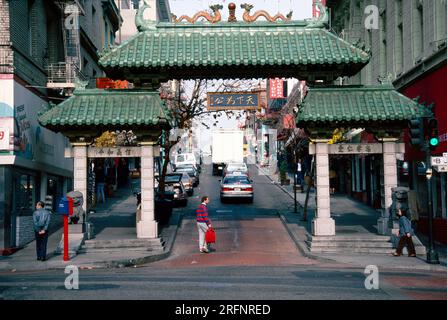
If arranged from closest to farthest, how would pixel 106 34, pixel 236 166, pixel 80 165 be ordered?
1. pixel 80 165
2. pixel 106 34
3. pixel 236 166

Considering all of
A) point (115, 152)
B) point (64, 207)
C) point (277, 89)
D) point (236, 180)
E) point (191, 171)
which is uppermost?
point (277, 89)

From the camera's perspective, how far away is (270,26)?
22016 mm

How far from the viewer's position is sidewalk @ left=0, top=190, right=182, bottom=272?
18.2 m

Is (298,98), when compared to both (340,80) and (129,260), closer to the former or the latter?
(340,80)

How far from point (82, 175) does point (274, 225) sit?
10.6 meters

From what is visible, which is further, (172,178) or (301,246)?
(172,178)

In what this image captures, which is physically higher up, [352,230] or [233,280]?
[352,230]

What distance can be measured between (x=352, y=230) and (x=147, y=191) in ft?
26.1

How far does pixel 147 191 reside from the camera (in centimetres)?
2152

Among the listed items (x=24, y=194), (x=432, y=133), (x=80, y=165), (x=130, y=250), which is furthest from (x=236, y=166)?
(x=432, y=133)

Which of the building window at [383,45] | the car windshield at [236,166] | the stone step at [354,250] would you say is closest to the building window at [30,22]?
the stone step at [354,250]

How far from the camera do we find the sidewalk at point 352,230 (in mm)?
18109

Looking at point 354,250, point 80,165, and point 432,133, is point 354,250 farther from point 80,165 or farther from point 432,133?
point 80,165
